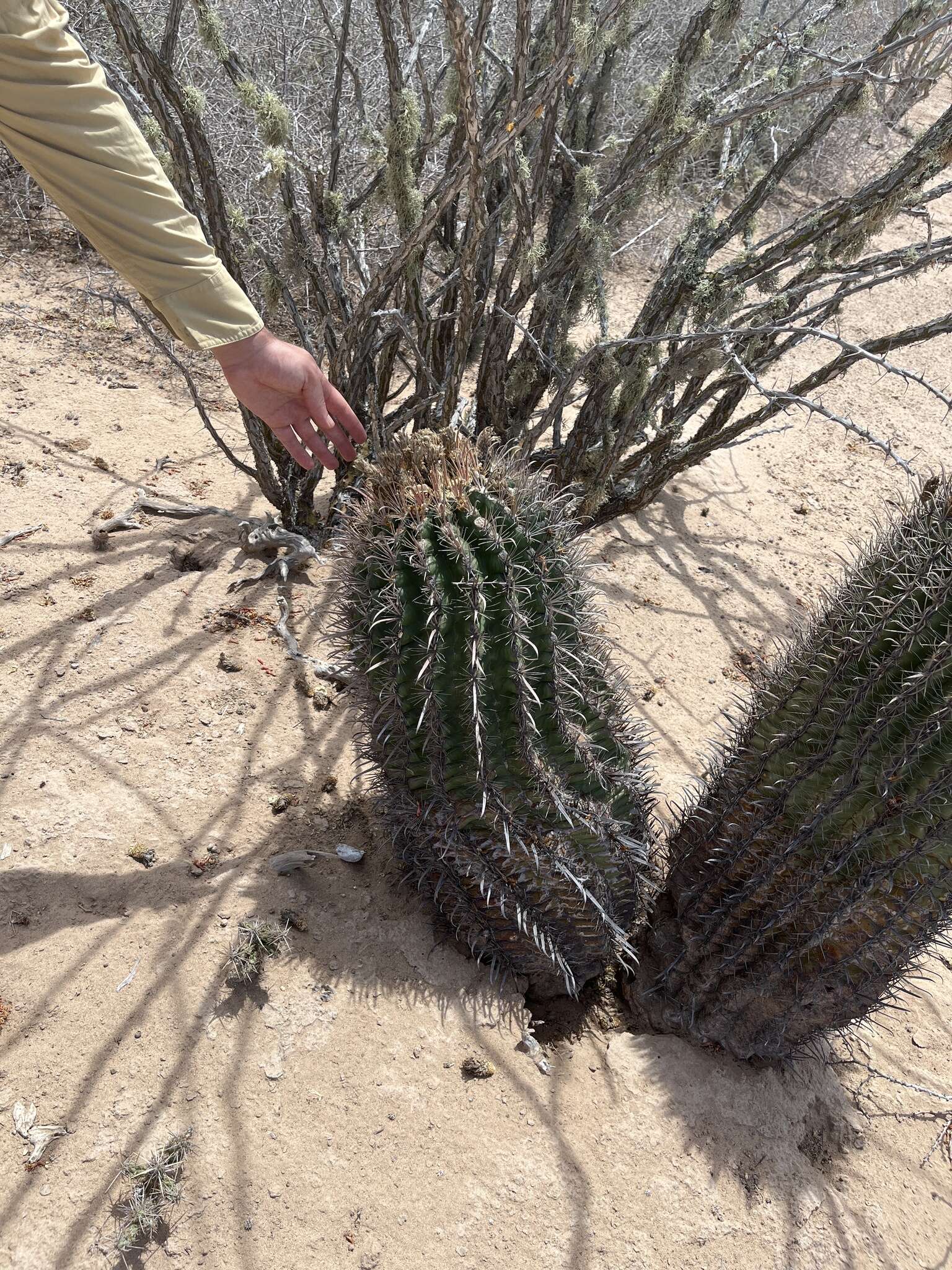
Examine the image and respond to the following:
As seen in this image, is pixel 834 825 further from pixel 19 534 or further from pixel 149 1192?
pixel 19 534

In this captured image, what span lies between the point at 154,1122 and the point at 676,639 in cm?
222

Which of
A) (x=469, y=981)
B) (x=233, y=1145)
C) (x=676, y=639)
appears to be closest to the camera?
(x=233, y=1145)

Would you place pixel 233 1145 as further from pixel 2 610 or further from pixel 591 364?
pixel 591 364

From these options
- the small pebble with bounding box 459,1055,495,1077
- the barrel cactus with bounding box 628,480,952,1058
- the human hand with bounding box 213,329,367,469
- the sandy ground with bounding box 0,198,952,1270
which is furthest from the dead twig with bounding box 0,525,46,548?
the barrel cactus with bounding box 628,480,952,1058

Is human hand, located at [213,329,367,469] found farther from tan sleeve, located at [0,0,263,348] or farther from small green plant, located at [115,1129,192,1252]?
small green plant, located at [115,1129,192,1252]

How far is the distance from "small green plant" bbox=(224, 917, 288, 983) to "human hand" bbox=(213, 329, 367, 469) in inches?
39.1

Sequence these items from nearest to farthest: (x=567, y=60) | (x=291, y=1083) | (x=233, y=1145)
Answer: (x=233, y=1145) < (x=291, y=1083) < (x=567, y=60)

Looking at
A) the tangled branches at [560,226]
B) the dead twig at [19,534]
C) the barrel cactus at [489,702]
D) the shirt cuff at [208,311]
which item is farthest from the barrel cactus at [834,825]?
the dead twig at [19,534]

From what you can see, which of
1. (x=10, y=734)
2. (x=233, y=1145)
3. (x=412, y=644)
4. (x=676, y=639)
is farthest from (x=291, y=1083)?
(x=676, y=639)

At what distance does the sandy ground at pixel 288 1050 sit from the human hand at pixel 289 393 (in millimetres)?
789

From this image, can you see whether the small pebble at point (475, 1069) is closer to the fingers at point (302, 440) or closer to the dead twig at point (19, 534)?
the fingers at point (302, 440)

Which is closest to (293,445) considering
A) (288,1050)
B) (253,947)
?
(253,947)

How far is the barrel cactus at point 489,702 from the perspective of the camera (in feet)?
4.86

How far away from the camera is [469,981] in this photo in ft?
6.03
